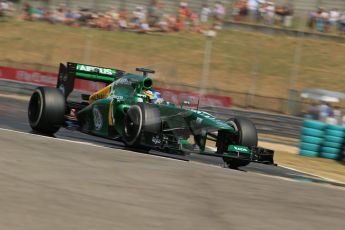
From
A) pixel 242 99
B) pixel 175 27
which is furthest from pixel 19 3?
pixel 242 99

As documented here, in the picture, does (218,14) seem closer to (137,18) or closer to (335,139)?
(137,18)

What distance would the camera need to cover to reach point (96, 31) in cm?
3083

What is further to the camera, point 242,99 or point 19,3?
point 19,3

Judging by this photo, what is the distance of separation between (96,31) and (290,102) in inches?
471

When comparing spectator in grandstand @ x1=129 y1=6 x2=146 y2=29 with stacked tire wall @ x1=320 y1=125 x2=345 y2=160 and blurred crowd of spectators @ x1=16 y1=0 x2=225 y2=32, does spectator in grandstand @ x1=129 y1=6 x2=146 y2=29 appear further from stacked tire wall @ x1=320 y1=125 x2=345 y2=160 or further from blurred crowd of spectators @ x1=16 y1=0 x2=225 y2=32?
stacked tire wall @ x1=320 y1=125 x2=345 y2=160

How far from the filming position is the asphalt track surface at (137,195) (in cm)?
546

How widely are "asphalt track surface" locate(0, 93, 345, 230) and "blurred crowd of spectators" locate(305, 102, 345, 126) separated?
10.3 metres

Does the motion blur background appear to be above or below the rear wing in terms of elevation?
above

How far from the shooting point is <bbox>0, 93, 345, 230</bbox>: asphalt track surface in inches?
215

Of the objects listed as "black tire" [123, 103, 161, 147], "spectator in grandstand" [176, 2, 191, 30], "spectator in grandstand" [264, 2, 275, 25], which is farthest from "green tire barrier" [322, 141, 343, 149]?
"spectator in grandstand" [176, 2, 191, 30]

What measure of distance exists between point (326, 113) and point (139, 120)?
424 inches

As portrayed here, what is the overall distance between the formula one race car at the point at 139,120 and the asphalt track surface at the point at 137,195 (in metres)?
0.45

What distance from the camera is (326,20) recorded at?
28.4 m

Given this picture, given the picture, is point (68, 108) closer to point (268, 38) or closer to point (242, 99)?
point (242, 99)
